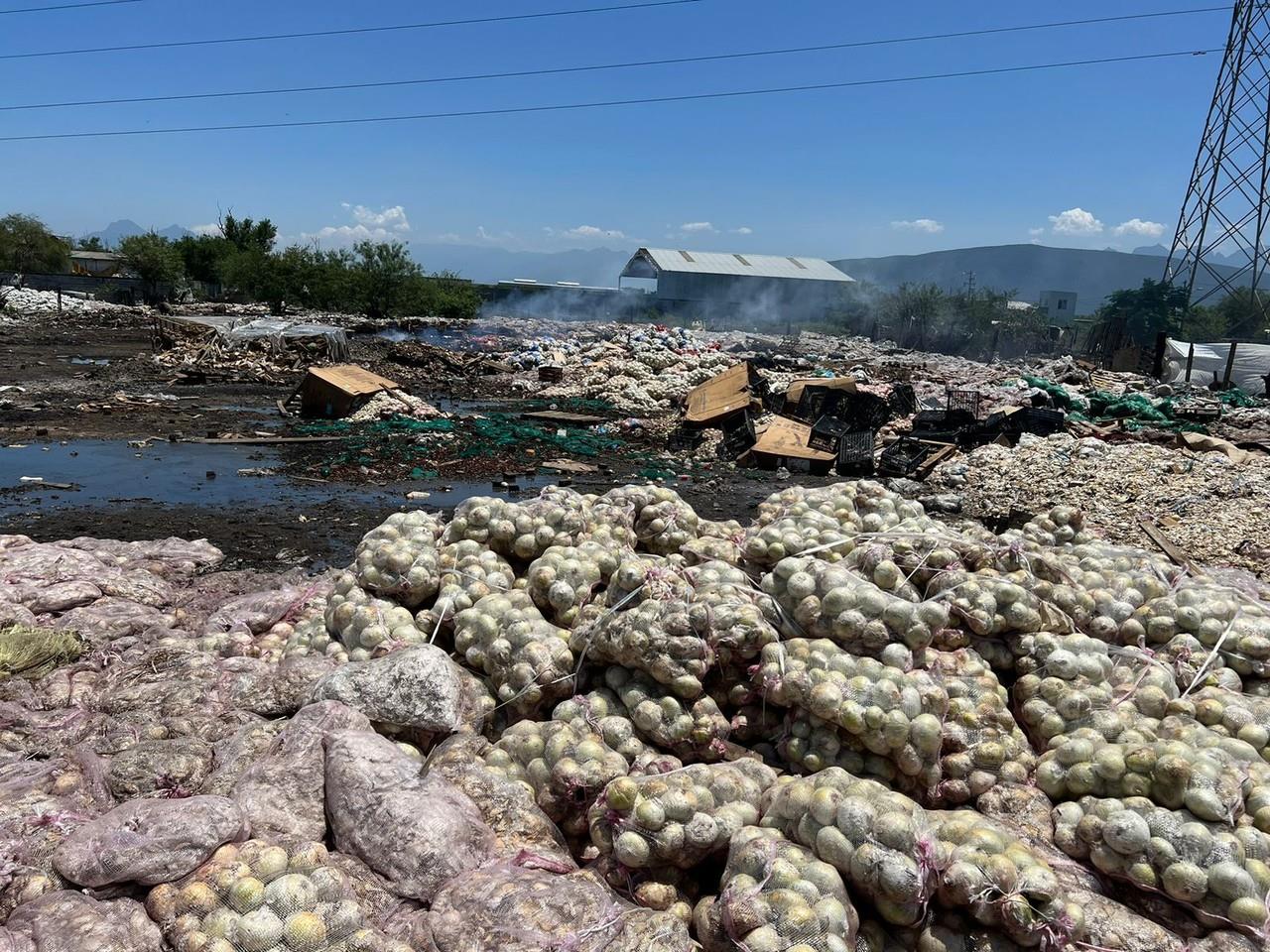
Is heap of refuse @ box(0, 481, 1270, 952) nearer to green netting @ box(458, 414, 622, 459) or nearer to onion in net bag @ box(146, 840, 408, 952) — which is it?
onion in net bag @ box(146, 840, 408, 952)

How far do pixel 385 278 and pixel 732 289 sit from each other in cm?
2437

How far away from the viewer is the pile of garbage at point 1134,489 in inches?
314

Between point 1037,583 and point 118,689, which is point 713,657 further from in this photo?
point 118,689

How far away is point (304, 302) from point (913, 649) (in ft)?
162

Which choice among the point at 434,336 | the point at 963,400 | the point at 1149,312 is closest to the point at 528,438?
the point at 963,400

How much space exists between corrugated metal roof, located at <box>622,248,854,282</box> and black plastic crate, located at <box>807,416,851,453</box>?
1833 inches

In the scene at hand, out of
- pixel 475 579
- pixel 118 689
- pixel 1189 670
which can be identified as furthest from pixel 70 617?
pixel 1189 670

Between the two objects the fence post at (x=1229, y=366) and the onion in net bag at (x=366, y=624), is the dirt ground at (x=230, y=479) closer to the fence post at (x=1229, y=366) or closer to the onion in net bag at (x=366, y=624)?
the onion in net bag at (x=366, y=624)

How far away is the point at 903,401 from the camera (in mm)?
16406

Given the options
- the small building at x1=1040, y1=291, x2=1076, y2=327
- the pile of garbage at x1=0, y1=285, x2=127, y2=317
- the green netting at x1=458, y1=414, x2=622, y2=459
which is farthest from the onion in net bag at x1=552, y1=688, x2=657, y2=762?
the small building at x1=1040, y1=291, x2=1076, y2=327

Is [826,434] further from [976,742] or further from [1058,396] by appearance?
[976,742]

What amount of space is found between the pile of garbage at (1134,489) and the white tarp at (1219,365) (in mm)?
13823

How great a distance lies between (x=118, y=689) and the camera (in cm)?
357

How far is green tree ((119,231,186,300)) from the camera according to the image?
171 feet
